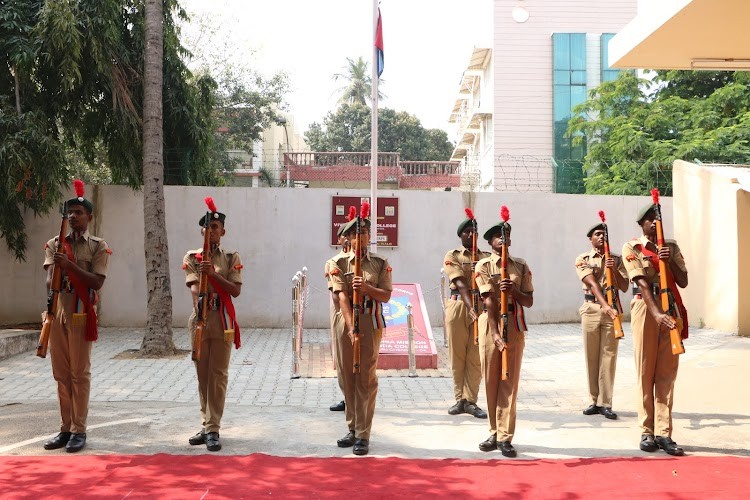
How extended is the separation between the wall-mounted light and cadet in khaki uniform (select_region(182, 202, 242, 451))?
23.5 ft

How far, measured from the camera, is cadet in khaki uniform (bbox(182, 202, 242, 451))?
19.7 ft

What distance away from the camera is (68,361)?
19.6ft

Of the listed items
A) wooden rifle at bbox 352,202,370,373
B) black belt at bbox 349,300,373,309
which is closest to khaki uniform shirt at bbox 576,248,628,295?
black belt at bbox 349,300,373,309

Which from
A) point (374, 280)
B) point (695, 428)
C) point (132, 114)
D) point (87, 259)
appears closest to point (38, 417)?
point (87, 259)

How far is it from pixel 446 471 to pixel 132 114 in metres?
9.48

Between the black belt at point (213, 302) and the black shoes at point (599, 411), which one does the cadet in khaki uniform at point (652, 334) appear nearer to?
the black shoes at point (599, 411)

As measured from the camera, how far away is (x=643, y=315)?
612cm

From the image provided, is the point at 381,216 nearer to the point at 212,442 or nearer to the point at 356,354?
the point at 356,354

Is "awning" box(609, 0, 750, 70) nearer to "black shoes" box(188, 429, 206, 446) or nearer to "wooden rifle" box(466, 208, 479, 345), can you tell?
"wooden rifle" box(466, 208, 479, 345)

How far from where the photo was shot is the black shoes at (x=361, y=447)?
18.8 ft

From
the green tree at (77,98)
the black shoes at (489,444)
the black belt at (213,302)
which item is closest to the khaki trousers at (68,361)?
the black belt at (213,302)

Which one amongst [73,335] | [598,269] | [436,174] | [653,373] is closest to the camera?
[73,335]

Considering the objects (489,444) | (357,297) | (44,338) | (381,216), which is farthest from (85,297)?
(381,216)

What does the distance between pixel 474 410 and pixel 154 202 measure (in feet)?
19.7
